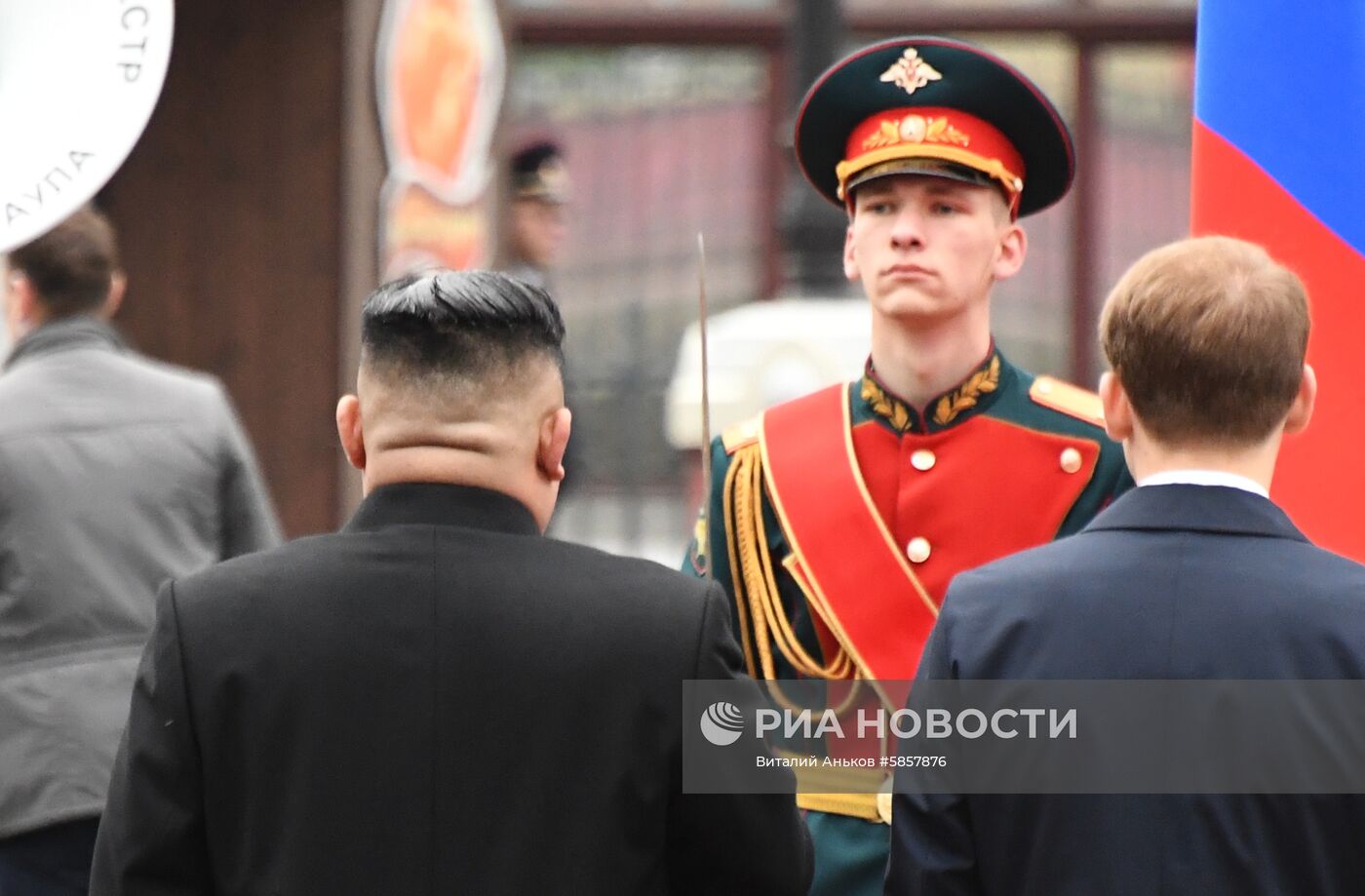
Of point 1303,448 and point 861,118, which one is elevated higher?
point 861,118

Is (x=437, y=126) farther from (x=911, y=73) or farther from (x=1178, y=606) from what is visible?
(x=1178, y=606)

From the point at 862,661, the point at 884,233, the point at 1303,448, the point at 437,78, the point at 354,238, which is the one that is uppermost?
the point at 437,78

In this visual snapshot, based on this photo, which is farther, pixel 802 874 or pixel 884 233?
pixel 884 233

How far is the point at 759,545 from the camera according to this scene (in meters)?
3.66

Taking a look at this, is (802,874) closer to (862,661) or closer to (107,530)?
(862,661)

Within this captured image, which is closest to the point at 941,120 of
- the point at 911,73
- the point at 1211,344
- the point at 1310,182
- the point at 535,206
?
the point at 911,73

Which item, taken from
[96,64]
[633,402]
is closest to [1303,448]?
[96,64]

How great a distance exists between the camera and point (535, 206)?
8102 millimetres

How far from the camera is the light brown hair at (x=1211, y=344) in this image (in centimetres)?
260

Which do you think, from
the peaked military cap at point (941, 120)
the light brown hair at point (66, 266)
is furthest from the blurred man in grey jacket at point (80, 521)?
the peaked military cap at point (941, 120)

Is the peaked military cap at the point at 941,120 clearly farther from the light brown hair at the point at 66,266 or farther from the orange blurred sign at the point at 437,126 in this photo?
the orange blurred sign at the point at 437,126

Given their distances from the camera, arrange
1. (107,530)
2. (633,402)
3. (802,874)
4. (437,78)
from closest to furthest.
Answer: (802,874) < (107,530) < (437,78) < (633,402)

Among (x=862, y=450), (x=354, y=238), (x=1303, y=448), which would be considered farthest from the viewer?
(x=354, y=238)

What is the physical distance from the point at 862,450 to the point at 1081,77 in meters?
7.41
